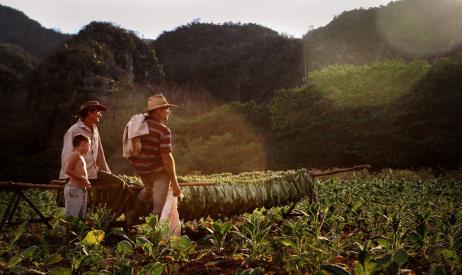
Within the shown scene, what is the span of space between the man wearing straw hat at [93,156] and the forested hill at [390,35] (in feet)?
149

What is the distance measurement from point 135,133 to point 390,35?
197ft

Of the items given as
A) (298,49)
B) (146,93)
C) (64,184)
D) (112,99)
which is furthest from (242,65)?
(64,184)

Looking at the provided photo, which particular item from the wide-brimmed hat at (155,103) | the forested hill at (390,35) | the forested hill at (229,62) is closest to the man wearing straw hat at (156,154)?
the wide-brimmed hat at (155,103)

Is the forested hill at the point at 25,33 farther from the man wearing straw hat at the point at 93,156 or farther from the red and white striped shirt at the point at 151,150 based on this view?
the red and white striped shirt at the point at 151,150

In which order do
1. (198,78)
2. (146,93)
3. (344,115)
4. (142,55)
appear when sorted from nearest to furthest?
(344,115), (146,93), (142,55), (198,78)

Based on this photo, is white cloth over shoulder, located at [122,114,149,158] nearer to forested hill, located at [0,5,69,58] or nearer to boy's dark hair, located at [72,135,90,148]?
boy's dark hair, located at [72,135,90,148]

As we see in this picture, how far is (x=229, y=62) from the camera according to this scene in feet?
222

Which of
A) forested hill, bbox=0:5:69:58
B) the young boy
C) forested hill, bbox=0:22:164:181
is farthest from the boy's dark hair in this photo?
forested hill, bbox=0:5:69:58

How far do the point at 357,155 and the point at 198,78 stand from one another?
42581mm

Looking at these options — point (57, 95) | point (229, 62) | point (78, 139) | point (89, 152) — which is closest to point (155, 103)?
point (78, 139)

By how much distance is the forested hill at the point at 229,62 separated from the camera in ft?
201

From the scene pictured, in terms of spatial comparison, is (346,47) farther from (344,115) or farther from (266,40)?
(344,115)

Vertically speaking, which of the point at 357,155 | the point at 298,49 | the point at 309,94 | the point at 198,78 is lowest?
the point at 357,155

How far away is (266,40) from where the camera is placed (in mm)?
75875
